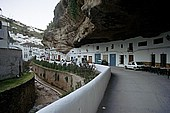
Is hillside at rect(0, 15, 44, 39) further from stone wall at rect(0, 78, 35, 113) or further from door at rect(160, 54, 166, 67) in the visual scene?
stone wall at rect(0, 78, 35, 113)

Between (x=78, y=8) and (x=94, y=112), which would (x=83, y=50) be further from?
(x=94, y=112)

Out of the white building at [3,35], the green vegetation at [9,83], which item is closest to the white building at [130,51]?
the green vegetation at [9,83]

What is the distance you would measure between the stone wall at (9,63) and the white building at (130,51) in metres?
16.3

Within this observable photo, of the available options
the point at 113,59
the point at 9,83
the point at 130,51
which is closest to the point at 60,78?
the point at 130,51

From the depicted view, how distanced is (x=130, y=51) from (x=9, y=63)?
59.6 ft

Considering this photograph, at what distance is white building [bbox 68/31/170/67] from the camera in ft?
79.4

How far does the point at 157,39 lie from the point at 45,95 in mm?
15750

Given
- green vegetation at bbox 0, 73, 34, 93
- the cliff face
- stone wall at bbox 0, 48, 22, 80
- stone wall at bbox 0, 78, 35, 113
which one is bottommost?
stone wall at bbox 0, 78, 35, 113

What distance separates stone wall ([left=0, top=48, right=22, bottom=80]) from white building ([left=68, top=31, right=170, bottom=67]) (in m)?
16.3

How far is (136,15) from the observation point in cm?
1831

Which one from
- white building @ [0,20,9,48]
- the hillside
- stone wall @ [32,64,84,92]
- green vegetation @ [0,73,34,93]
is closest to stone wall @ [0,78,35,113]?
green vegetation @ [0,73,34,93]

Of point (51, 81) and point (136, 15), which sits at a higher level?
point (136, 15)

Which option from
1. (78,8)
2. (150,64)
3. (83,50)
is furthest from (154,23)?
(83,50)

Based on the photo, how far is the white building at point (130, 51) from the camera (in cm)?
2419
